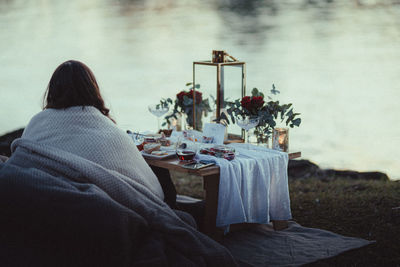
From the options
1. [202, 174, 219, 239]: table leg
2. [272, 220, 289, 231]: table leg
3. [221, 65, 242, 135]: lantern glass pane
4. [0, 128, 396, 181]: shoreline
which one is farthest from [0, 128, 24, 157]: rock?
[272, 220, 289, 231]: table leg

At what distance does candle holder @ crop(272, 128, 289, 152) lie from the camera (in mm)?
3209

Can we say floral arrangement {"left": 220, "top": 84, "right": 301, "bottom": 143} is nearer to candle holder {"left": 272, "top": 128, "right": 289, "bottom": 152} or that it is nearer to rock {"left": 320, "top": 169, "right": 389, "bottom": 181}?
candle holder {"left": 272, "top": 128, "right": 289, "bottom": 152}

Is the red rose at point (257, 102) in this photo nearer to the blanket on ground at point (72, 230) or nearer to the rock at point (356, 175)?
the blanket on ground at point (72, 230)

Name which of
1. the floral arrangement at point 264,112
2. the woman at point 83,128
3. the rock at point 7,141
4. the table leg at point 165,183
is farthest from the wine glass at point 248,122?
the rock at point 7,141

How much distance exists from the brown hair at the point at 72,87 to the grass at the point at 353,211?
1589 millimetres

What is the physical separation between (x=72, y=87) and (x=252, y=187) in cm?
122

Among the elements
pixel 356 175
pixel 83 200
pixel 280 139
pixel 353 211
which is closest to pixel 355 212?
pixel 353 211

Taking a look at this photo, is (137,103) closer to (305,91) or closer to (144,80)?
(144,80)

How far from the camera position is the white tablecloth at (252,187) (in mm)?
2891

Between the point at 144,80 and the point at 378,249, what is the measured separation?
5.70 metres

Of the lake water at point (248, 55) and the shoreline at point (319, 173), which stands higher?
the lake water at point (248, 55)

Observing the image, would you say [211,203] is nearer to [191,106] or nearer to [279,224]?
[279,224]

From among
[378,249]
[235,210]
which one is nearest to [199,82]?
[235,210]

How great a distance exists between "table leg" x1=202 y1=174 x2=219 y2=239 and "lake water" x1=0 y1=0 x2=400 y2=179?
292cm
